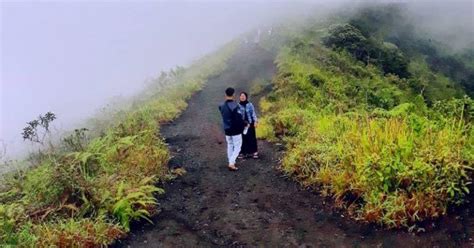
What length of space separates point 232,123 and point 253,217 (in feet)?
10.5

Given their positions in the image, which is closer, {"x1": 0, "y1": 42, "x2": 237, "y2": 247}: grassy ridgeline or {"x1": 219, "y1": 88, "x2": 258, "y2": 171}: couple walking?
{"x1": 0, "y1": 42, "x2": 237, "y2": 247}: grassy ridgeline

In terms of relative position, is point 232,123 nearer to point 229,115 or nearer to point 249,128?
point 229,115

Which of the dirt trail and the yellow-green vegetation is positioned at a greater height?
the yellow-green vegetation

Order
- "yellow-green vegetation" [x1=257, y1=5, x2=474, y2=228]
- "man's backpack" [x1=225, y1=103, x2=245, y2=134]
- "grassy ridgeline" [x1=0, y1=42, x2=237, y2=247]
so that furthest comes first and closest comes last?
"man's backpack" [x1=225, y1=103, x2=245, y2=134], "yellow-green vegetation" [x1=257, y1=5, x2=474, y2=228], "grassy ridgeline" [x1=0, y1=42, x2=237, y2=247]

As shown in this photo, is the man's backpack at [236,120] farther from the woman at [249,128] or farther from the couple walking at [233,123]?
the woman at [249,128]

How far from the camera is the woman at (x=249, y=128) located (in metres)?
13.3

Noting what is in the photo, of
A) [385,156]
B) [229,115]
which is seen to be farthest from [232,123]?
[385,156]

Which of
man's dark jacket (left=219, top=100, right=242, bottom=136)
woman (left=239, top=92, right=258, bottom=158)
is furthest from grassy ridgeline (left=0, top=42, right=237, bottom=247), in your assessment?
woman (left=239, top=92, right=258, bottom=158)

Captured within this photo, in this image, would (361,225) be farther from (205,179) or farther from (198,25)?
(198,25)

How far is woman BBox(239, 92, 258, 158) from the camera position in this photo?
43.6 ft

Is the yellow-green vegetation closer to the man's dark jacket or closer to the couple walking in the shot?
the couple walking

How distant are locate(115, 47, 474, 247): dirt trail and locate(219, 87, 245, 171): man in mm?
404

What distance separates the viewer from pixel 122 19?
13175 cm

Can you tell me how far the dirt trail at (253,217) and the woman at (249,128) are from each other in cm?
31
